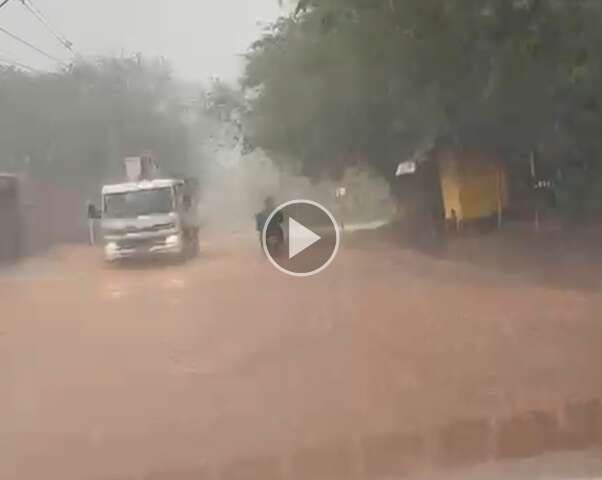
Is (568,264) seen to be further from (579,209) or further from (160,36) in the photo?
(160,36)

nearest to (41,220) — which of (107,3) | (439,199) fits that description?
(107,3)

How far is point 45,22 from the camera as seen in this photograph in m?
8.02

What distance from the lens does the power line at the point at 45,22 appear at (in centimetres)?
801

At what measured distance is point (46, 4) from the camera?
806 cm

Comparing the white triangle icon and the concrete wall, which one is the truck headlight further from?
the concrete wall

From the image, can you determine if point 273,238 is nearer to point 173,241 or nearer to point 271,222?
point 271,222

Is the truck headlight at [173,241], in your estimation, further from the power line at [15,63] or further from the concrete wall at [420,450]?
the concrete wall at [420,450]

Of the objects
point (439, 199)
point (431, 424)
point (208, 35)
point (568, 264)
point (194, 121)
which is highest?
point (208, 35)

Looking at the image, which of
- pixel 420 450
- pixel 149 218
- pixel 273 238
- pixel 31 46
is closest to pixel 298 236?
pixel 273 238

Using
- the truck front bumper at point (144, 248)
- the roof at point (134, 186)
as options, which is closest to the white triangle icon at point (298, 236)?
the truck front bumper at point (144, 248)

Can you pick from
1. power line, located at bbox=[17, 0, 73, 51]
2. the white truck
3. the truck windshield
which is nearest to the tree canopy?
the white truck

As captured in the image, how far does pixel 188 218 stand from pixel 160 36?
4.38 feet
